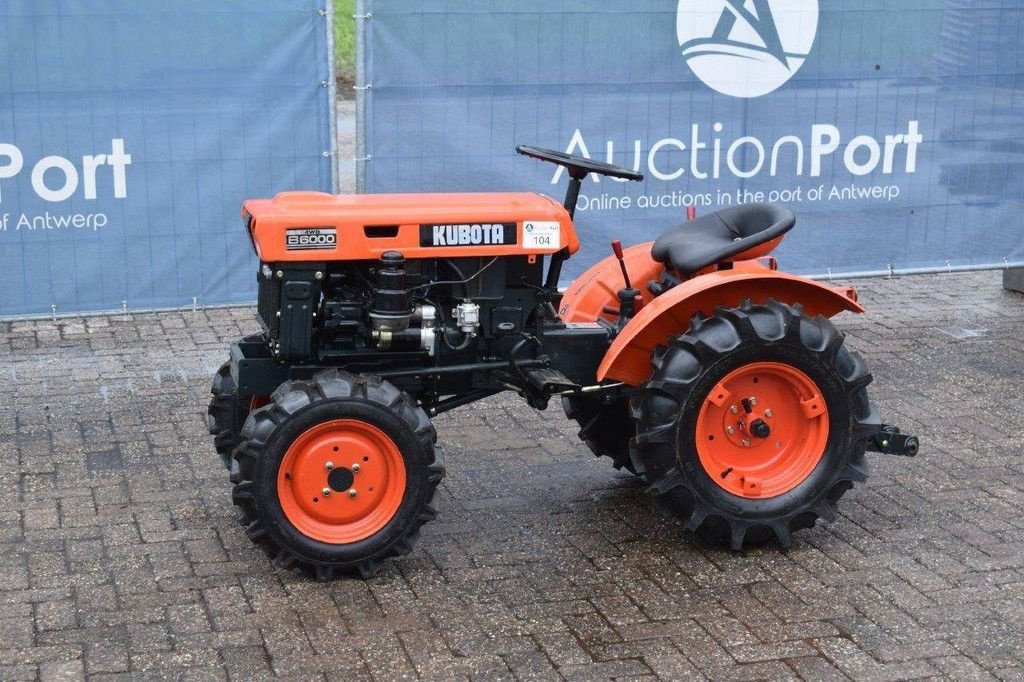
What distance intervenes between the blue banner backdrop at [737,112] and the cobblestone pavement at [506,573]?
1653 mm

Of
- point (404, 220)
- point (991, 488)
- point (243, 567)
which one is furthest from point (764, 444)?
point (243, 567)

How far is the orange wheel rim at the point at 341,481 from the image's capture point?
4.92 m

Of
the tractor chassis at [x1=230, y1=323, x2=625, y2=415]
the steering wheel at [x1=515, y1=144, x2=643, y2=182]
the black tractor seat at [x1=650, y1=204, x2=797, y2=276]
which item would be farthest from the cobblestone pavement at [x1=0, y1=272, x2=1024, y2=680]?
the steering wheel at [x1=515, y1=144, x2=643, y2=182]

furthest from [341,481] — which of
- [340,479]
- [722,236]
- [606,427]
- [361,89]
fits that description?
[361,89]

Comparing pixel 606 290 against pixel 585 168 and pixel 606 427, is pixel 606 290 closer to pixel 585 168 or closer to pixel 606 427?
pixel 606 427

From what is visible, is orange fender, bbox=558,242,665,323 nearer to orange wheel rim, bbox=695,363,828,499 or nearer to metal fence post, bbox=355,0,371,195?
orange wheel rim, bbox=695,363,828,499

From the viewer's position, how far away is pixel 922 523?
557cm

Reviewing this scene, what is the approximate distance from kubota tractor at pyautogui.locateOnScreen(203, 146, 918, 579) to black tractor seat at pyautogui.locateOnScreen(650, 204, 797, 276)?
0.05 feet

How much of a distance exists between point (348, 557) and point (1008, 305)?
5941mm

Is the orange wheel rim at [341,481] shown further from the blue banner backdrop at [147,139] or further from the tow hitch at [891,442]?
the blue banner backdrop at [147,139]

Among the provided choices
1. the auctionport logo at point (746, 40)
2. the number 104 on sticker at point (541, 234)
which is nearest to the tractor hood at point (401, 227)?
the number 104 on sticker at point (541, 234)

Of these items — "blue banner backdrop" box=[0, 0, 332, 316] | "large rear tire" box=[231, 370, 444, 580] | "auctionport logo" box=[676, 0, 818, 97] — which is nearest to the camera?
"large rear tire" box=[231, 370, 444, 580]

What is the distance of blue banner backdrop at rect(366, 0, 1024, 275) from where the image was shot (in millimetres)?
7809

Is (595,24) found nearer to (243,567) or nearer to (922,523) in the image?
(922,523)
